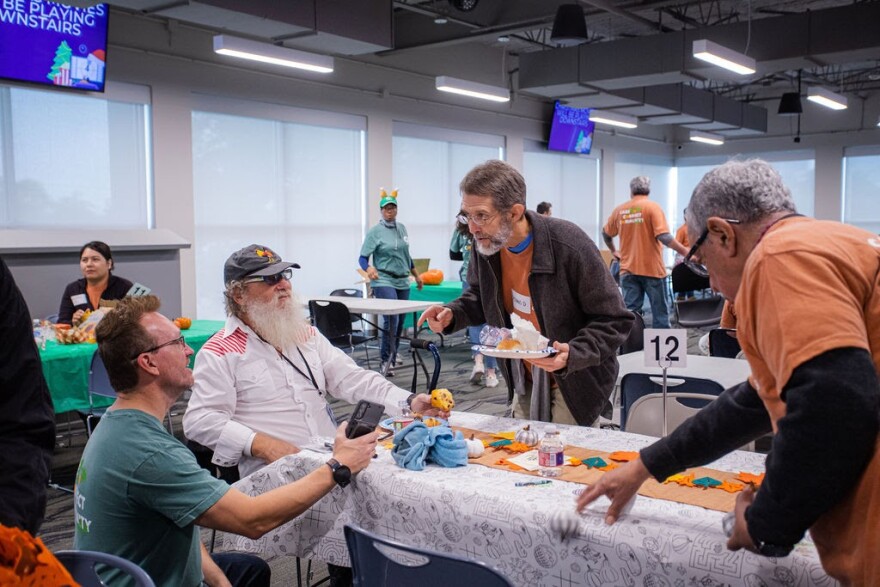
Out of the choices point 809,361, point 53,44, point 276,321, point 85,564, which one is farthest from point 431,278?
point 809,361

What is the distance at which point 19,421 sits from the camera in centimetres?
140

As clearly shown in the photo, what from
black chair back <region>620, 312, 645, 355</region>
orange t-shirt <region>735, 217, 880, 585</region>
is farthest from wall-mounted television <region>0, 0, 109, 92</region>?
orange t-shirt <region>735, 217, 880, 585</region>

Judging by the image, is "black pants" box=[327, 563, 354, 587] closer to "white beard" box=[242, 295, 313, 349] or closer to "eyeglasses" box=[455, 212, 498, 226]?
"white beard" box=[242, 295, 313, 349]

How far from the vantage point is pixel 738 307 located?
4.23 ft

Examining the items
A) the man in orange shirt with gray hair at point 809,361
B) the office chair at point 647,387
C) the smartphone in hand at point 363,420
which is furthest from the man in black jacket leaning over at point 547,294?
the man in orange shirt with gray hair at point 809,361

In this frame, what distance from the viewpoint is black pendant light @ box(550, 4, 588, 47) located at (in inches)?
320

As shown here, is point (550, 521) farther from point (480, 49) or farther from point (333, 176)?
point (480, 49)

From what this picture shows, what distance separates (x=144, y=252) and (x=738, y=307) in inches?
267

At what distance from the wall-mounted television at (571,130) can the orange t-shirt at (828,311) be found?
42.5 feet

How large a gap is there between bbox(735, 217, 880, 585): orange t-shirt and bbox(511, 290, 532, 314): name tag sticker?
1529 mm

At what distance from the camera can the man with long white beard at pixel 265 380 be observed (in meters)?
2.62

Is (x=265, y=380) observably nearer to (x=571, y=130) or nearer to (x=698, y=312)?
(x=698, y=312)

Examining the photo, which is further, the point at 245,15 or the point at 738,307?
the point at 245,15

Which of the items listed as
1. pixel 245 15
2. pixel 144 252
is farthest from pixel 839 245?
pixel 144 252
